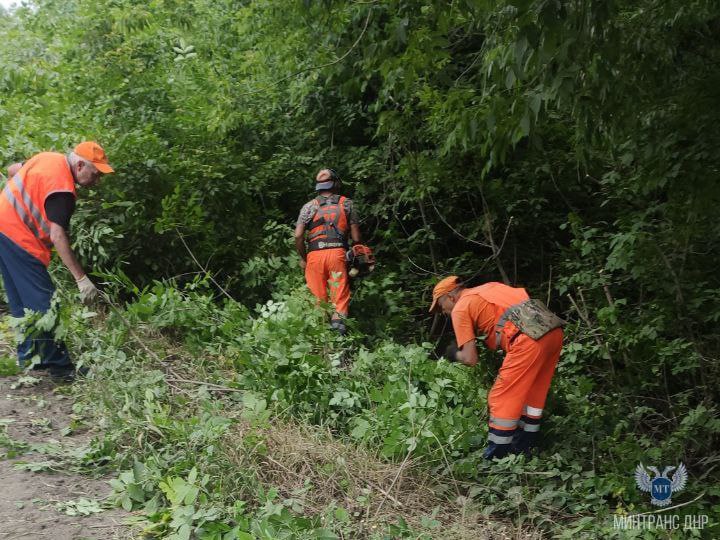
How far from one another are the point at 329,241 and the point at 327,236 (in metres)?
0.05

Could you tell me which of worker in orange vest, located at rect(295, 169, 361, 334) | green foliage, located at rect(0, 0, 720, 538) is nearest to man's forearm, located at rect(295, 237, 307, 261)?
worker in orange vest, located at rect(295, 169, 361, 334)

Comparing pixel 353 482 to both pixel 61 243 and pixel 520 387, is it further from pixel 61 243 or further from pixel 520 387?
pixel 61 243

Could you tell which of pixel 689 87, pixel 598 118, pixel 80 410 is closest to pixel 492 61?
pixel 598 118

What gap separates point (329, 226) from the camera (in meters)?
7.02

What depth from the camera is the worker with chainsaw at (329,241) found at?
6.98 metres

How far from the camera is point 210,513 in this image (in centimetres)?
326

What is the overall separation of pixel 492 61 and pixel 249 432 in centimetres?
262

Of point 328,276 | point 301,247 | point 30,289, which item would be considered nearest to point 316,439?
point 30,289

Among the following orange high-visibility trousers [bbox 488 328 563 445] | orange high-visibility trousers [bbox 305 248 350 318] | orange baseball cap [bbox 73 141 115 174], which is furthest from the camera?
orange high-visibility trousers [bbox 305 248 350 318]

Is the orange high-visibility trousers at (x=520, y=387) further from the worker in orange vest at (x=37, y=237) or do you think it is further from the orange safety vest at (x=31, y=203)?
the orange safety vest at (x=31, y=203)

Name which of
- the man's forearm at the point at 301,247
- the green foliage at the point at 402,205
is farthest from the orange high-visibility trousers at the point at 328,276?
the green foliage at the point at 402,205

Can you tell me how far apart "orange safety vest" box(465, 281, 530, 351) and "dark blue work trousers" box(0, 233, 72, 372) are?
2.98 meters

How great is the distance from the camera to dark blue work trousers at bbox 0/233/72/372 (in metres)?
4.98

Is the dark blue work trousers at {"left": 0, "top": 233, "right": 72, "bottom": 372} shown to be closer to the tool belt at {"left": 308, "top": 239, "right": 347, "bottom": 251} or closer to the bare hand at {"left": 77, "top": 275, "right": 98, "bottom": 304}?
the bare hand at {"left": 77, "top": 275, "right": 98, "bottom": 304}
